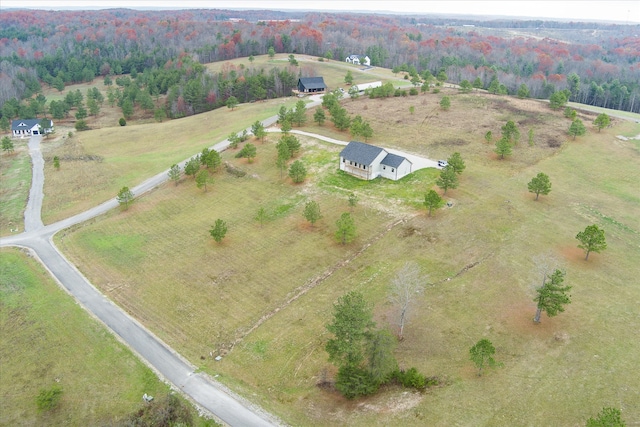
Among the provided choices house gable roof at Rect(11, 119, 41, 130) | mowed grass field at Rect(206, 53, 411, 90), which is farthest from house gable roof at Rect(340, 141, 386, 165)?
house gable roof at Rect(11, 119, 41, 130)

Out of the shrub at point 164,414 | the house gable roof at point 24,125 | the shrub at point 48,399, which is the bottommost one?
the house gable roof at point 24,125

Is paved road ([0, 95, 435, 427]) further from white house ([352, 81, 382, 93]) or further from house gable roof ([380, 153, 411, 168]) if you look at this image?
white house ([352, 81, 382, 93])

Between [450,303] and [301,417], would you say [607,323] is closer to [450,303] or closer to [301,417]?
[450,303]

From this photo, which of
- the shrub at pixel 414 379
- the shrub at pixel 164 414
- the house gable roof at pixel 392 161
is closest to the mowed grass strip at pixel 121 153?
the house gable roof at pixel 392 161

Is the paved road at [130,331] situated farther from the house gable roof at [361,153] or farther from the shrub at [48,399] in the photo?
the house gable roof at [361,153]

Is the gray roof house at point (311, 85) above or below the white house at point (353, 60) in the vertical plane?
below

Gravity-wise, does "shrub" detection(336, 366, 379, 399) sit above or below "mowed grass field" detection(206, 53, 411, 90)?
below
